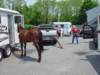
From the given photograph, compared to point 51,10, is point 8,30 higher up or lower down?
lower down

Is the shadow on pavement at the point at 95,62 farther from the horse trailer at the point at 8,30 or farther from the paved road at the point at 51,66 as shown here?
the horse trailer at the point at 8,30

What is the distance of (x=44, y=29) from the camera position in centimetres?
2789

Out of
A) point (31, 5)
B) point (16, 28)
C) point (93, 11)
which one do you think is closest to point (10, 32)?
point (16, 28)

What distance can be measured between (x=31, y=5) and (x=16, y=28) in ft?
185

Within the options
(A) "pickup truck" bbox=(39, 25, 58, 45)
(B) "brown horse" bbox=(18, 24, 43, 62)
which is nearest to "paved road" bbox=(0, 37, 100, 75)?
(B) "brown horse" bbox=(18, 24, 43, 62)

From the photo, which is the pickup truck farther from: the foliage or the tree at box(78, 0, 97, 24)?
the tree at box(78, 0, 97, 24)

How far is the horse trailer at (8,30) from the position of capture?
717 inches

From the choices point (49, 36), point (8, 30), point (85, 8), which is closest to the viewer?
point (8, 30)

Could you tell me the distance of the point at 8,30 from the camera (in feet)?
66.9

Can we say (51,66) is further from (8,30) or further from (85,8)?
(85,8)

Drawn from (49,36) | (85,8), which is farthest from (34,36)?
(85,8)

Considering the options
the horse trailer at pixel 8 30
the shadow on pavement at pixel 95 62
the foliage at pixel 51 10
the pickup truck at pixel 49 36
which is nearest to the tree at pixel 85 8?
the foliage at pixel 51 10

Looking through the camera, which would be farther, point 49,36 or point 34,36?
point 49,36

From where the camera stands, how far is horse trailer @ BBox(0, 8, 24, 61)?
18219 millimetres
